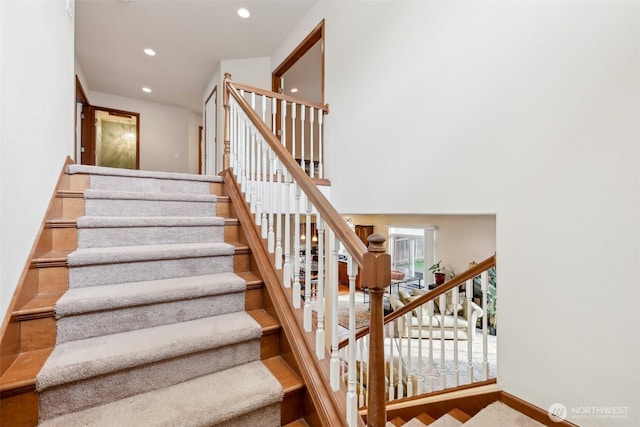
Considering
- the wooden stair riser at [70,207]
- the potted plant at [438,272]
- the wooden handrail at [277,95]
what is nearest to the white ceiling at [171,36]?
the wooden handrail at [277,95]

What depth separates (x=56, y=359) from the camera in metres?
1.06

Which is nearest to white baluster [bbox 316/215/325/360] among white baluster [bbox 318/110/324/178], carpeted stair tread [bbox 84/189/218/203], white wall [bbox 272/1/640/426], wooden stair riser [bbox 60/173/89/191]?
white wall [bbox 272/1/640/426]

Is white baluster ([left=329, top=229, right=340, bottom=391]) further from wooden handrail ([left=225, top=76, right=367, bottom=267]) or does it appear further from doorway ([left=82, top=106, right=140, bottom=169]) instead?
doorway ([left=82, top=106, right=140, bottom=169])

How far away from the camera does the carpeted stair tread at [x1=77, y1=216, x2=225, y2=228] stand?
1593 mm

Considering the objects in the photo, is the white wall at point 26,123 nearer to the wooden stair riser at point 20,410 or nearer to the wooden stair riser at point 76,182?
the wooden stair riser at point 76,182

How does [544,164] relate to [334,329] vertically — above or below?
above

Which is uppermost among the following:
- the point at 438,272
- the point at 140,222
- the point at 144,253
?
the point at 140,222

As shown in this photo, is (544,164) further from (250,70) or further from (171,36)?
(171,36)

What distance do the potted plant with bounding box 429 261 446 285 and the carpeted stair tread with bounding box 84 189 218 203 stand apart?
569 centimetres

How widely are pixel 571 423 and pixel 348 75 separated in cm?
301

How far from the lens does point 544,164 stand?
1459 millimetres

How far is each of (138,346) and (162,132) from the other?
6633 millimetres

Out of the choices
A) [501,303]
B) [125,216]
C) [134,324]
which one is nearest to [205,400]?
[134,324]

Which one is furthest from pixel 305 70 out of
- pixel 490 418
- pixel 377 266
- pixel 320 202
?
pixel 490 418
